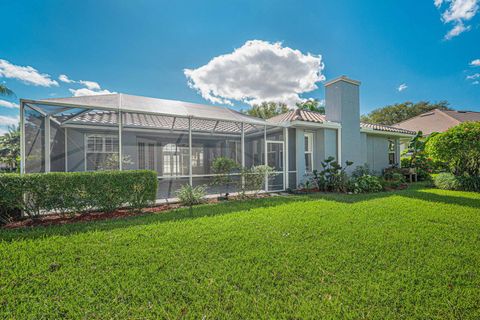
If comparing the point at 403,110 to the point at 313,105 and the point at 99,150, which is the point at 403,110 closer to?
the point at 313,105

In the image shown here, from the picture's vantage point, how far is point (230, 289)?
7.98ft

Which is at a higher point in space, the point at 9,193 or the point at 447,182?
the point at 9,193

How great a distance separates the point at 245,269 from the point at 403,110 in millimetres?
46091

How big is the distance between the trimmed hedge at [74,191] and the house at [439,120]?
3229cm

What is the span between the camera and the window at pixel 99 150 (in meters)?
9.12

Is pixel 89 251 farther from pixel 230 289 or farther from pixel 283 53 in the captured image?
pixel 283 53

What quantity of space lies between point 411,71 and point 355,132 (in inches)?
423

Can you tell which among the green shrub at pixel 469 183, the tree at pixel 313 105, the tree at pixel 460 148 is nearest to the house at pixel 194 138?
the tree at pixel 460 148

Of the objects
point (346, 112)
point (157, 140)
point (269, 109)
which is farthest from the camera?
point (269, 109)

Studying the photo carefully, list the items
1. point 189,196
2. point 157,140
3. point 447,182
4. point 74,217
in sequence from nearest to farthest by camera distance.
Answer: point 74,217, point 189,196, point 447,182, point 157,140

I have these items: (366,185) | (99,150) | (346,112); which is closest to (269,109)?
(346,112)

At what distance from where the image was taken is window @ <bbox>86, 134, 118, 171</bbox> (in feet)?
29.9

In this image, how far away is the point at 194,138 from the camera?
11.9m

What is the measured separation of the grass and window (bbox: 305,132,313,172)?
5.75 meters
